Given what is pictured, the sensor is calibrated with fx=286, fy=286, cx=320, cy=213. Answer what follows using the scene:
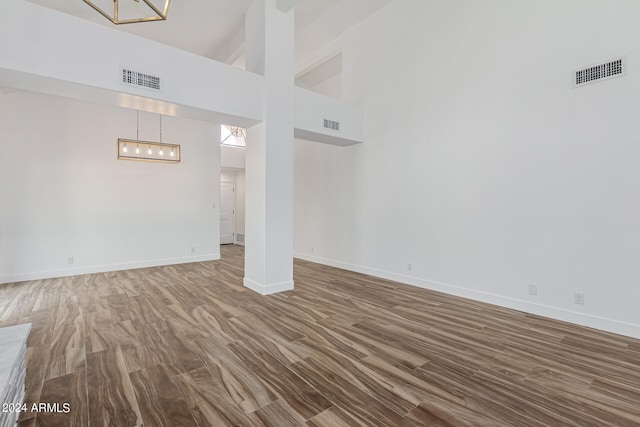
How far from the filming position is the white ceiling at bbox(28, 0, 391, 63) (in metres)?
4.56

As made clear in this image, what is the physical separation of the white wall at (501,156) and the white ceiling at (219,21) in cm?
44

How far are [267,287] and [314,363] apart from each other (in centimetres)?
200

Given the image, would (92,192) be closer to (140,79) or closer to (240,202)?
(140,79)

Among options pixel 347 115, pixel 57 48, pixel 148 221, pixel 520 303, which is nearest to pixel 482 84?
pixel 347 115

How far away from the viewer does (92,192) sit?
5.37 meters

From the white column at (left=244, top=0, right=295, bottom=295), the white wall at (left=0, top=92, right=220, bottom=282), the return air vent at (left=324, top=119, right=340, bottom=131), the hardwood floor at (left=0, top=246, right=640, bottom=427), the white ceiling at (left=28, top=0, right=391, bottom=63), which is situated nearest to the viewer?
the hardwood floor at (left=0, top=246, right=640, bottom=427)

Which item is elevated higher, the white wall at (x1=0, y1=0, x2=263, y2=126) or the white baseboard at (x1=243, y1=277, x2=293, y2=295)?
the white wall at (x1=0, y1=0, x2=263, y2=126)

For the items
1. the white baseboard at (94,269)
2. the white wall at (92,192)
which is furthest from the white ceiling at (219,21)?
the white baseboard at (94,269)

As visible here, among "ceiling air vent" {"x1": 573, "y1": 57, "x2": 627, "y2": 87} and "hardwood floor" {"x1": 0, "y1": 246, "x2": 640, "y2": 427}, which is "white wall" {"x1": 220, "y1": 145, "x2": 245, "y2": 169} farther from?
"ceiling air vent" {"x1": 573, "y1": 57, "x2": 627, "y2": 87}

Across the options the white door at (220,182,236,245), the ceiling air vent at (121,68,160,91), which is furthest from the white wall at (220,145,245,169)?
the ceiling air vent at (121,68,160,91)

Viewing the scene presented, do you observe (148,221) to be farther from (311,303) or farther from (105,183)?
(311,303)

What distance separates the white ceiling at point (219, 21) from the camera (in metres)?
4.56

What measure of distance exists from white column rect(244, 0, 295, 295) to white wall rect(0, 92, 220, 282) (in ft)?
8.89

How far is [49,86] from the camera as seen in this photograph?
2957 millimetres
